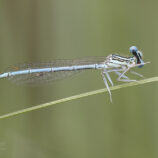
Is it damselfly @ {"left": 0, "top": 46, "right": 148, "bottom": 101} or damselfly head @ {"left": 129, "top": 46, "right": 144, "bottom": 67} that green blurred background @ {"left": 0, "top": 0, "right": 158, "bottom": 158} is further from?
damselfly head @ {"left": 129, "top": 46, "right": 144, "bottom": 67}

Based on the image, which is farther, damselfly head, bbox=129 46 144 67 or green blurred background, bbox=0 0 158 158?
damselfly head, bbox=129 46 144 67

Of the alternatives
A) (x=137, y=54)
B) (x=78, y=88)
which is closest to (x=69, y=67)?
(x=78, y=88)

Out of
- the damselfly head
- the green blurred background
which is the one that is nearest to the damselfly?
the damselfly head

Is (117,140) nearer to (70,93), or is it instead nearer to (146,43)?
(70,93)

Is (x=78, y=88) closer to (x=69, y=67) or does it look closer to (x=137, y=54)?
(x=69, y=67)
